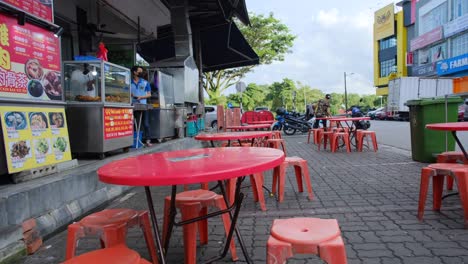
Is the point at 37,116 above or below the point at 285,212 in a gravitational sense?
above

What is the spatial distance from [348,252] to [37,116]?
3.57 metres

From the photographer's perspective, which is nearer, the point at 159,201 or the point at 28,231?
the point at 28,231

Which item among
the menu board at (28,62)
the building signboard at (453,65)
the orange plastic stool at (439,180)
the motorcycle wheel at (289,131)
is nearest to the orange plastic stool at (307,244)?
the orange plastic stool at (439,180)

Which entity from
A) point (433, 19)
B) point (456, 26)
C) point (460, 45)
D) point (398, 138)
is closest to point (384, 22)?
point (433, 19)

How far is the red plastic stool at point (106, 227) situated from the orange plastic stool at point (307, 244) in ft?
3.37

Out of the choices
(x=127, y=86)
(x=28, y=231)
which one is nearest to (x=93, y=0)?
(x=127, y=86)

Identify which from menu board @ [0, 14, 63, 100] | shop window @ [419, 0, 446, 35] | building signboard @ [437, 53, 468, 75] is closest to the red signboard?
shop window @ [419, 0, 446, 35]

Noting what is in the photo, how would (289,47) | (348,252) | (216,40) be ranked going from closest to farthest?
1. (348,252)
2. (216,40)
3. (289,47)

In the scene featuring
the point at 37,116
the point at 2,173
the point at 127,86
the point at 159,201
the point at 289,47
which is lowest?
the point at 159,201

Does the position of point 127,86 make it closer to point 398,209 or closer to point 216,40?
point 398,209

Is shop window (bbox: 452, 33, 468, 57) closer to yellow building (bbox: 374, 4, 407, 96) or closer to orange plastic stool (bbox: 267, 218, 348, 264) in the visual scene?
yellow building (bbox: 374, 4, 407, 96)

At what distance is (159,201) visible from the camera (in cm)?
495

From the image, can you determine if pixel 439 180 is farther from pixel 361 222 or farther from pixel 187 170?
pixel 187 170

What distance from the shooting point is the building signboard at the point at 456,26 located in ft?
103
